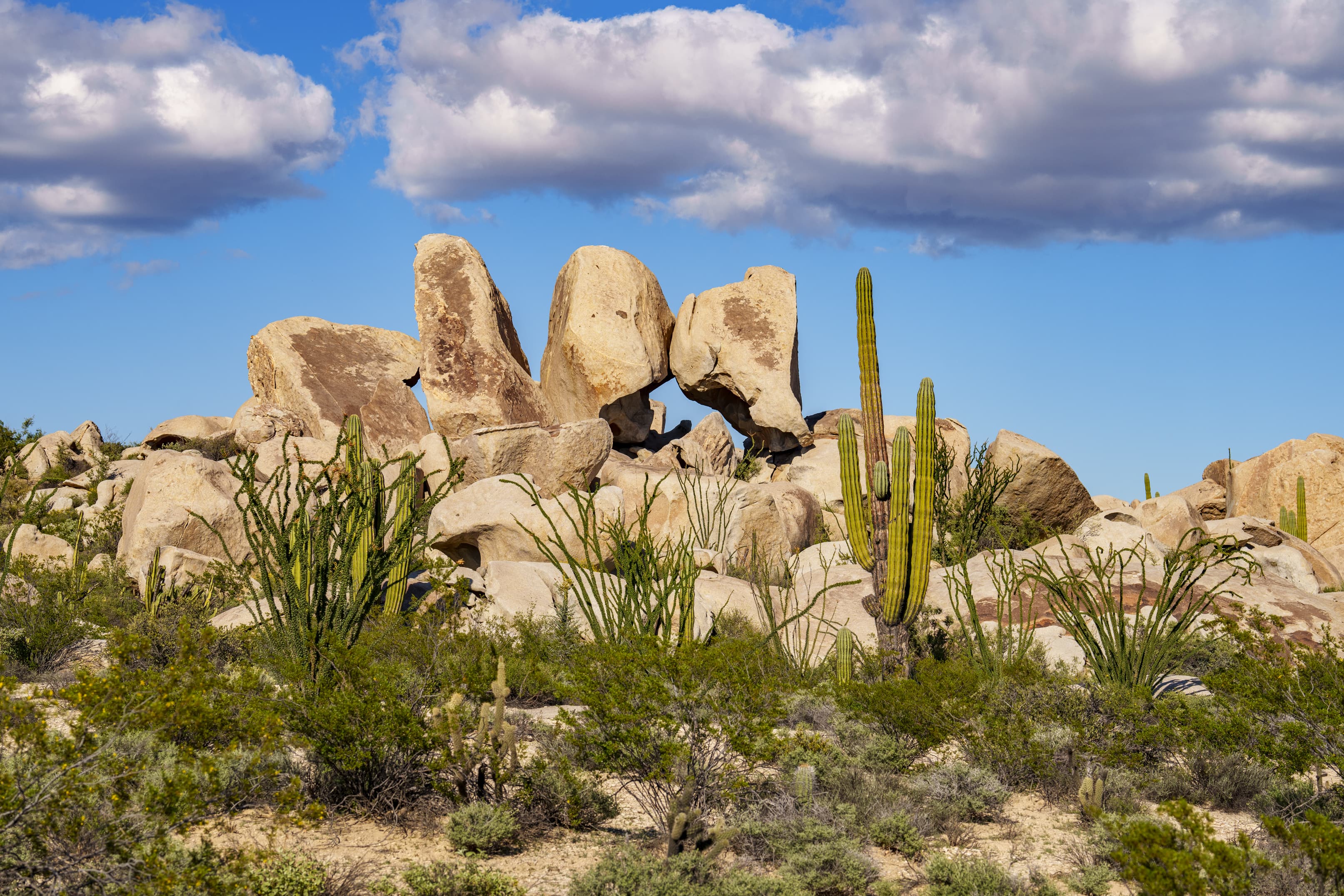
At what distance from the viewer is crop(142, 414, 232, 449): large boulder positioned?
79.6 feet

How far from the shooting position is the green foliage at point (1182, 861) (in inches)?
149

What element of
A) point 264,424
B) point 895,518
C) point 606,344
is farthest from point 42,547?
point 895,518

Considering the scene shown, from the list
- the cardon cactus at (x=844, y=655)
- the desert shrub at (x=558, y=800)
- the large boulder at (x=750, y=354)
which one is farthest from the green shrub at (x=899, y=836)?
the large boulder at (x=750, y=354)

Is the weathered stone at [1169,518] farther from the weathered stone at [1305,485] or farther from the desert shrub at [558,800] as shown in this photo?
the desert shrub at [558,800]

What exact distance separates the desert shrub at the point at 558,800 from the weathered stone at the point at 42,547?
10.6 meters

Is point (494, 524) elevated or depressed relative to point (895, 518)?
elevated

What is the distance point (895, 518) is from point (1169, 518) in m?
12.4

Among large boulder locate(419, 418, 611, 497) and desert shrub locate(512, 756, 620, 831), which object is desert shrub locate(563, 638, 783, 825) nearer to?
desert shrub locate(512, 756, 620, 831)

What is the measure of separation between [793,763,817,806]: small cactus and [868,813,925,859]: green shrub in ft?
1.30

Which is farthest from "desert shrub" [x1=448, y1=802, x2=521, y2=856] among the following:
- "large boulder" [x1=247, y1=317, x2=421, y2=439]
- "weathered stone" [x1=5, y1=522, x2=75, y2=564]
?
"large boulder" [x1=247, y1=317, x2=421, y2=439]

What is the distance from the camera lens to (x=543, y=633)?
9961 millimetres

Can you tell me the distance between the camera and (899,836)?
18.8 feet

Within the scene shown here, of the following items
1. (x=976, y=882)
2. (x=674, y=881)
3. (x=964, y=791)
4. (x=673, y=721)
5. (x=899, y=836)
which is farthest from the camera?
(x=964, y=791)

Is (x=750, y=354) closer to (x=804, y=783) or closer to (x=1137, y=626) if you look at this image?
(x=1137, y=626)
